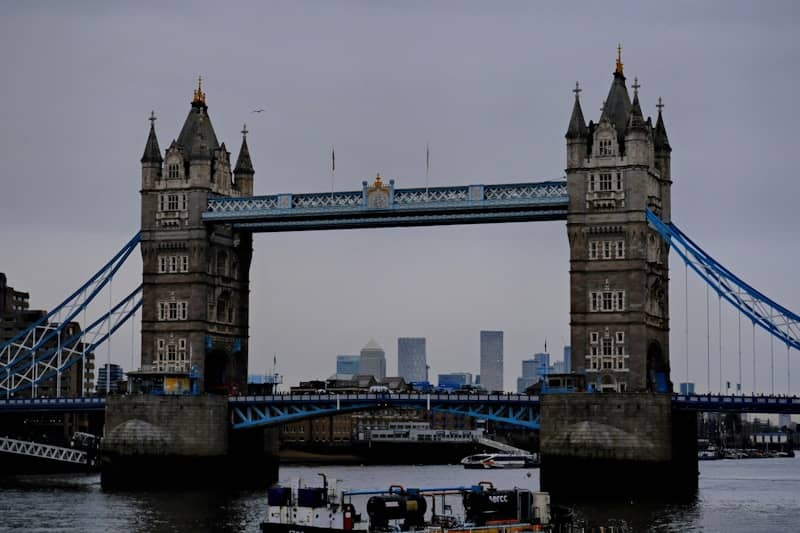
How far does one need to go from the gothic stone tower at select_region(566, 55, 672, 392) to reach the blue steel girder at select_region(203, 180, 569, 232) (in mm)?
2608

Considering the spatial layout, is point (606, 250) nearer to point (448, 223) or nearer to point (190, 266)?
point (448, 223)

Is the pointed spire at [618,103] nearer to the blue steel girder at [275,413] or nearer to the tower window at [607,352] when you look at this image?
the tower window at [607,352]

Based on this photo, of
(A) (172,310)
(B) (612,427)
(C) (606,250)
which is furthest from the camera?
(A) (172,310)

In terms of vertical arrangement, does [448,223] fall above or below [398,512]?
above

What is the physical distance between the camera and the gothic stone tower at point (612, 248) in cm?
13462

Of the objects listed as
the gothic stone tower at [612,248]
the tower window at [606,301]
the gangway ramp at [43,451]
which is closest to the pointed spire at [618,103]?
the gothic stone tower at [612,248]

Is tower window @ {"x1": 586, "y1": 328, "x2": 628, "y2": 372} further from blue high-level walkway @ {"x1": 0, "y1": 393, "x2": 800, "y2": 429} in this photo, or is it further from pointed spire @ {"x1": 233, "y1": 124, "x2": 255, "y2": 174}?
pointed spire @ {"x1": 233, "y1": 124, "x2": 255, "y2": 174}

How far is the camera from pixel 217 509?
114m

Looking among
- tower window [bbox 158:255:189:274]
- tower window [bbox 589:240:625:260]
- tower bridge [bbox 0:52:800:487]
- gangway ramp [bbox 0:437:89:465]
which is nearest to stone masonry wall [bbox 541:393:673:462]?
tower bridge [bbox 0:52:800:487]

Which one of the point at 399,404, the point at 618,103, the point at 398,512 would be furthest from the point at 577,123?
the point at 398,512

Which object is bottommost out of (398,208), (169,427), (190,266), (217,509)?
(217,509)

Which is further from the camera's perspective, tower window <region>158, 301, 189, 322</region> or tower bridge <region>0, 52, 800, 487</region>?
tower window <region>158, 301, 189, 322</region>

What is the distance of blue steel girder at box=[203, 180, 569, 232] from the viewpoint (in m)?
138

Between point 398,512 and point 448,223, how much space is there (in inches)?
2338
